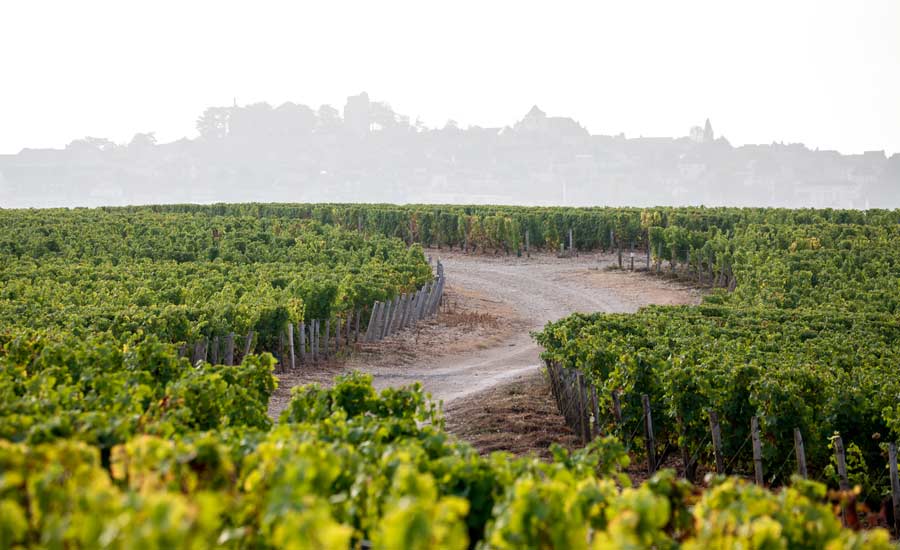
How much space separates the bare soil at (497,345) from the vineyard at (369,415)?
1.04 metres

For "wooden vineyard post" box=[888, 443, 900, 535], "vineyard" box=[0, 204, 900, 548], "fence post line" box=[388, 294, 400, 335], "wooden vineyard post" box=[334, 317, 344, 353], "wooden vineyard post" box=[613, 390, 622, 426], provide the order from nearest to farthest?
1. "vineyard" box=[0, 204, 900, 548]
2. "wooden vineyard post" box=[888, 443, 900, 535]
3. "wooden vineyard post" box=[613, 390, 622, 426]
4. "wooden vineyard post" box=[334, 317, 344, 353]
5. "fence post line" box=[388, 294, 400, 335]

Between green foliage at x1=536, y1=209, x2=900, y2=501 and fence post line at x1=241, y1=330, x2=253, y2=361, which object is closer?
green foliage at x1=536, y1=209, x2=900, y2=501

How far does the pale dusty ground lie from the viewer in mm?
19500

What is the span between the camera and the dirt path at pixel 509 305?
65.5 feet

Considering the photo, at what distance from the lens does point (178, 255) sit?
108ft

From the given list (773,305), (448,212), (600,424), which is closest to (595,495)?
(600,424)

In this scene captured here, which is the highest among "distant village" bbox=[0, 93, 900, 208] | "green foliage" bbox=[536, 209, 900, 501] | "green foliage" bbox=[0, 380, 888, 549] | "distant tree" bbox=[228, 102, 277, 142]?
"distant tree" bbox=[228, 102, 277, 142]

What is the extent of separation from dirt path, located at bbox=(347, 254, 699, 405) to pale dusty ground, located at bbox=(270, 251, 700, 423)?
23 millimetres

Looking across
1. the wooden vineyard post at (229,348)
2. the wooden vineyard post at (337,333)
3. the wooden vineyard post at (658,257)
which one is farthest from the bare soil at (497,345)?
the wooden vineyard post at (229,348)

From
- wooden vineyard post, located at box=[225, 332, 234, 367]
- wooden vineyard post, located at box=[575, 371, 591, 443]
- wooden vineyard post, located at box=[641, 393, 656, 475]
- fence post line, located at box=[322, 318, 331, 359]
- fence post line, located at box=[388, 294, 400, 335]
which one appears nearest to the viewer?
wooden vineyard post, located at box=[641, 393, 656, 475]

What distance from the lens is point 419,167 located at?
17462cm

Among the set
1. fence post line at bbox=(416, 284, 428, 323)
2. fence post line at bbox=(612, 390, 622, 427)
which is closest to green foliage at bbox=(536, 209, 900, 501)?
fence post line at bbox=(612, 390, 622, 427)

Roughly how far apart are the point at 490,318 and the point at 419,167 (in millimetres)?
148455

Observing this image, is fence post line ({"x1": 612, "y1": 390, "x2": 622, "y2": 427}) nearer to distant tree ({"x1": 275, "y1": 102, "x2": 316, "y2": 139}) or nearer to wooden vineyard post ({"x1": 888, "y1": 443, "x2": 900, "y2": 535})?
wooden vineyard post ({"x1": 888, "y1": 443, "x2": 900, "y2": 535})
